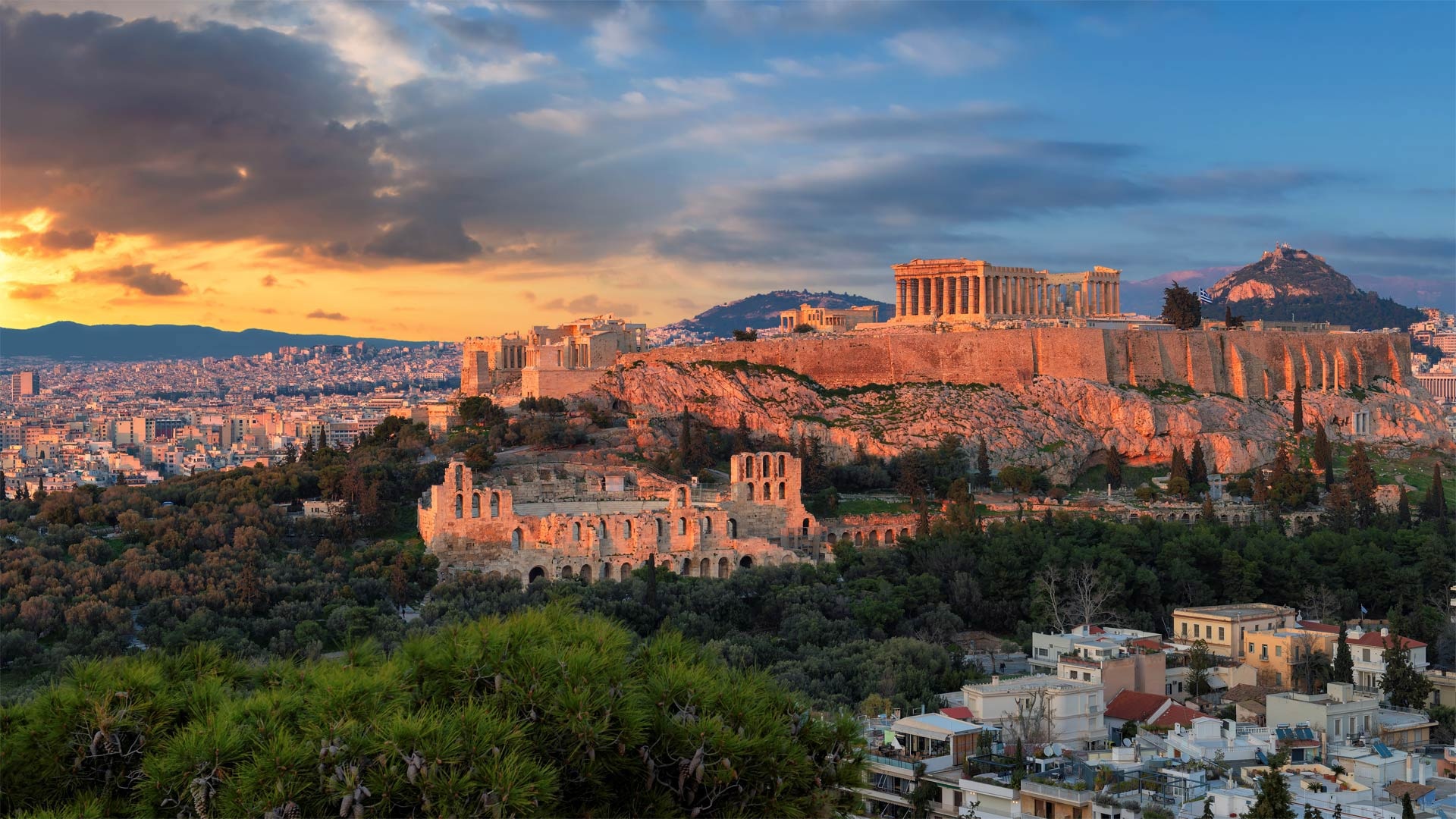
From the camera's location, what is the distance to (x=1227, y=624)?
4222cm

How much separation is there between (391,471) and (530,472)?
14.6ft

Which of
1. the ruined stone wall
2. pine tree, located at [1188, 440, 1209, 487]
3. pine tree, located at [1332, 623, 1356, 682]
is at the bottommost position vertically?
pine tree, located at [1332, 623, 1356, 682]

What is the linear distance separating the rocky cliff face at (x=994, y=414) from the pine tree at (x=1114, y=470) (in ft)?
4.15

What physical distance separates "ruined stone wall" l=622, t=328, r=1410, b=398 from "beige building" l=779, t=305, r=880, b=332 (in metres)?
14.8

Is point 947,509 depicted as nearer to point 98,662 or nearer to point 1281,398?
point 1281,398

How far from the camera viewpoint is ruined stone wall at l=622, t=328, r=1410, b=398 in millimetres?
73125

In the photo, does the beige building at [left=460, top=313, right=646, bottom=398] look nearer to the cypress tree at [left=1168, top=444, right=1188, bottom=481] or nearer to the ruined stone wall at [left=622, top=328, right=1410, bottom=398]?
the ruined stone wall at [left=622, top=328, right=1410, bottom=398]

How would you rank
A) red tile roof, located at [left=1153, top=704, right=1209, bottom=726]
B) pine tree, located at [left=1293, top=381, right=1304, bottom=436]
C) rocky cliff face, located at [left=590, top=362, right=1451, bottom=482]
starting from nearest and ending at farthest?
red tile roof, located at [left=1153, top=704, right=1209, bottom=726], rocky cliff face, located at [left=590, top=362, right=1451, bottom=482], pine tree, located at [left=1293, top=381, right=1304, bottom=436]

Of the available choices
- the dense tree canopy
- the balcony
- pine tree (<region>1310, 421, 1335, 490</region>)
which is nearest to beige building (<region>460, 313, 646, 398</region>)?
pine tree (<region>1310, 421, 1335, 490</region>)

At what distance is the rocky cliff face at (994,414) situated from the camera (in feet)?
220

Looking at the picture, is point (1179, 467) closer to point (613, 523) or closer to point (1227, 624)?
point (1227, 624)

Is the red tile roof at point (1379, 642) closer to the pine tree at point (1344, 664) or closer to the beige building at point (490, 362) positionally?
the pine tree at point (1344, 664)

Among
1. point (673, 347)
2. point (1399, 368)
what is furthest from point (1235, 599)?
point (1399, 368)

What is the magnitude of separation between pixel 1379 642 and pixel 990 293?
1799 inches
